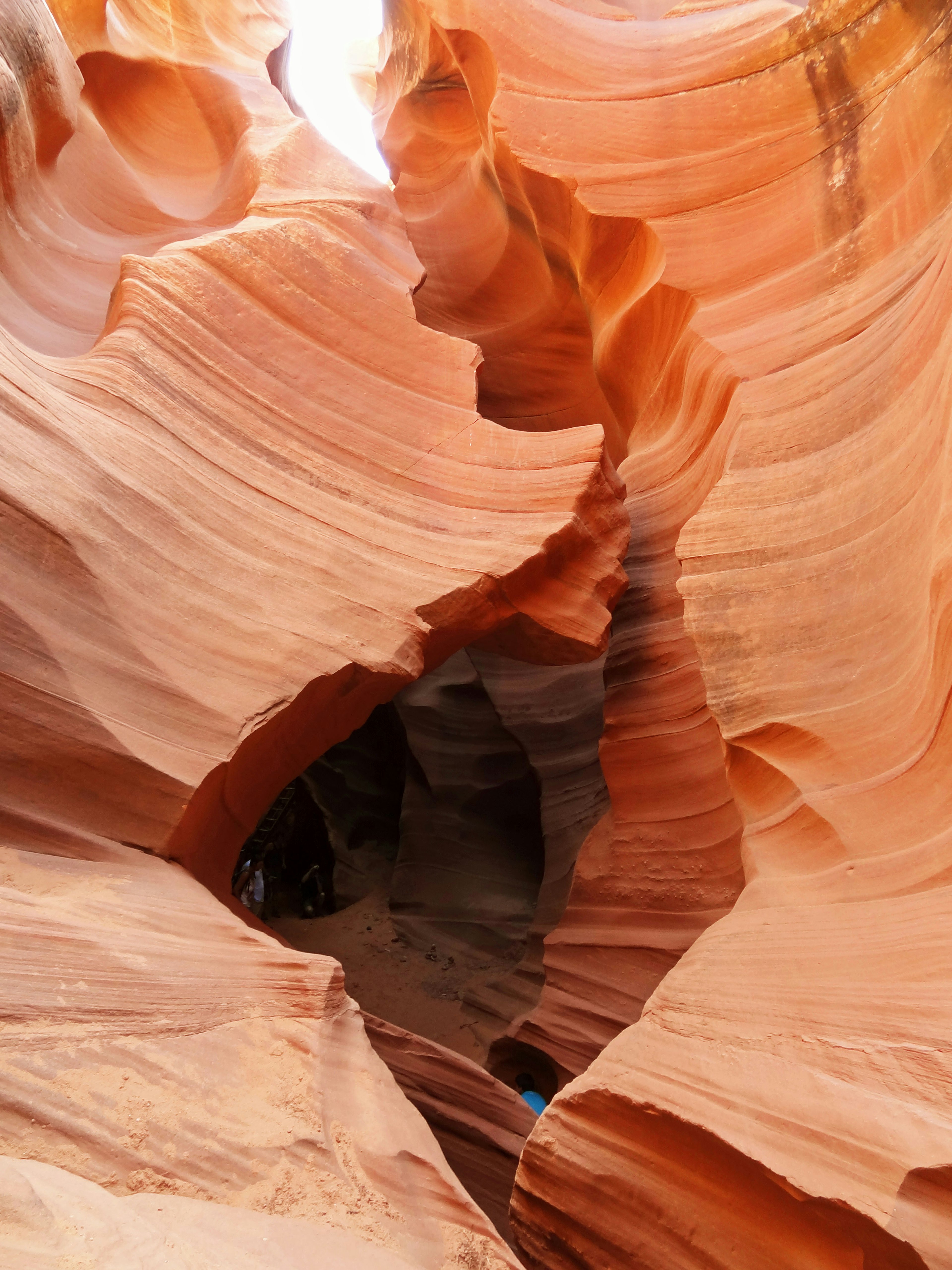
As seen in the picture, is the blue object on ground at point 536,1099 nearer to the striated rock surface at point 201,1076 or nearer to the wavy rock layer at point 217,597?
the wavy rock layer at point 217,597

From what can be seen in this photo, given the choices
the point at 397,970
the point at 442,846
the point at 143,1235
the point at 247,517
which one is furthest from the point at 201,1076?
the point at 442,846

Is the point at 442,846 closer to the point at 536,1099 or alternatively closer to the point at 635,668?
the point at 536,1099

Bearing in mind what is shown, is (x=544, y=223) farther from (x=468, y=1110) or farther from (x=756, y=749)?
(x=468, y=1110)

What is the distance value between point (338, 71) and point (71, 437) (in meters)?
11.0

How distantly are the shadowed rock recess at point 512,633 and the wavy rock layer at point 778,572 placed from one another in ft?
0.06

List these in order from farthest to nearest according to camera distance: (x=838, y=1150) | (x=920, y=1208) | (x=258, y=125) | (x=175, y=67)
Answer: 1. (x=175, y=67)
2. (x=258, y=125)
3. (x=838, y=1150)
4. (x=920, y=1208)

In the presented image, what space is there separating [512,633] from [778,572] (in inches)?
58.9

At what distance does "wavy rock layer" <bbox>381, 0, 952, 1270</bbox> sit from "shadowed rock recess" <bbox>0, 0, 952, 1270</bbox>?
0.06ft

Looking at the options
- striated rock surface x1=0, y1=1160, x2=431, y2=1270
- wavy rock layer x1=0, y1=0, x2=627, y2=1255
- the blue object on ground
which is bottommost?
the blue object on ground

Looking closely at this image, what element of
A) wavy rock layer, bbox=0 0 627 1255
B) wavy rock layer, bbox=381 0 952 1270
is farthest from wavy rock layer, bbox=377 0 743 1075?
wavy rock layer, bbox=0 0 627 1255

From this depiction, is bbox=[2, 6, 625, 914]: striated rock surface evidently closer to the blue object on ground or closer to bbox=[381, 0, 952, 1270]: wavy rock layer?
bbox=[381, 0, 952, 1270]: wavy rock layer

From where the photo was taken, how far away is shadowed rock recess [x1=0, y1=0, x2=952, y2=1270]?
240cm

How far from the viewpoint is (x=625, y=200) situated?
5230 mm

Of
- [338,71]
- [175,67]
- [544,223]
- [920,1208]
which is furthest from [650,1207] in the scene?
[338,71]
